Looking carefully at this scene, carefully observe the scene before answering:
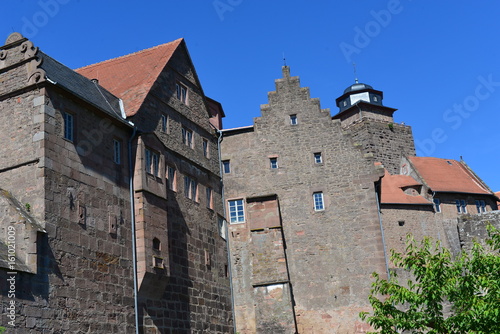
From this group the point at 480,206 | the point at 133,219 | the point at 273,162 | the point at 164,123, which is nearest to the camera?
the point at 133,219

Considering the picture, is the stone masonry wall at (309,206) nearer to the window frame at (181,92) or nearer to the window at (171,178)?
the window frame at (181,92)

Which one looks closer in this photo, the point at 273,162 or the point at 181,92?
the point at 181,92

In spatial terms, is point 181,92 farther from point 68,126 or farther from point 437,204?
point 437,204

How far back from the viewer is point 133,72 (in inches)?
1012

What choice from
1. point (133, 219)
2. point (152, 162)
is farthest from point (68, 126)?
point (152, 162)

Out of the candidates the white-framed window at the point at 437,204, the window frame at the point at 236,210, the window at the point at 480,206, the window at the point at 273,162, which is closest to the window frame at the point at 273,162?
the window at the point at 273,162

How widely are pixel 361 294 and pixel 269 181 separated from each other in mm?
6285

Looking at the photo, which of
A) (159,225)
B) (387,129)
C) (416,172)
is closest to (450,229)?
(416,172)

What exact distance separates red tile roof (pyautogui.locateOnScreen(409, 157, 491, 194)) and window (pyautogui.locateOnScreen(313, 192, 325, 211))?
18357 mm

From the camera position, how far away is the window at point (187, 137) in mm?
25647

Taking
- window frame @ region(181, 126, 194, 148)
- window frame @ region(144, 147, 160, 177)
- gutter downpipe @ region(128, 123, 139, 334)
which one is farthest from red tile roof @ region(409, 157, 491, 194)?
gutter downpipe @ region(128, 123, 139, 334)

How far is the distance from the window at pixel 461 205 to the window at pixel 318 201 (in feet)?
65.4

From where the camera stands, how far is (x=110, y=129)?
21047 millimetres

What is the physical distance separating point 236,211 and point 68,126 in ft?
34.2
